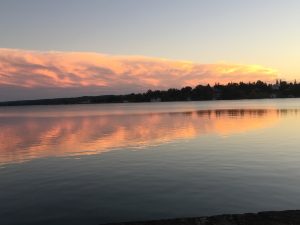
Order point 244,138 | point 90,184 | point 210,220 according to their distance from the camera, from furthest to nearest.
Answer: point 244,138 → point 90,184 → point 210,220

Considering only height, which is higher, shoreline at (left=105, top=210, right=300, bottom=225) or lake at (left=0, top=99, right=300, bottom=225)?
shoreline at (left=105, top=210, right=300, bottom=225)

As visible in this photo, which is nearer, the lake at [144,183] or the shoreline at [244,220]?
the shoreline at [244,220]

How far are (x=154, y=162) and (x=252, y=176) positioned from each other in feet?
29.4

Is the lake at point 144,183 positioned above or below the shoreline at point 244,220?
below

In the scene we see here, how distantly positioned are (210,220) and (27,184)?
51.9ft

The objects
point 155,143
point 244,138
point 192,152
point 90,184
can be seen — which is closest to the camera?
point 90,184

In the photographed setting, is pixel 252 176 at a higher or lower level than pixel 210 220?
lower

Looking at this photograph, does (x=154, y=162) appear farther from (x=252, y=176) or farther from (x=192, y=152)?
(x=252, y=176)

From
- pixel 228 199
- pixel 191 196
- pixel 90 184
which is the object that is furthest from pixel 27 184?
A: pixel 228 199

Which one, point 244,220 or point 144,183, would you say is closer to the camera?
point 244,220

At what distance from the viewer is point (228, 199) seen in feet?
63.4

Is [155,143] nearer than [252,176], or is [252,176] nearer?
[252,176]

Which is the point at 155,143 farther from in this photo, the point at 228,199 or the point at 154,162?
the point at 228,199

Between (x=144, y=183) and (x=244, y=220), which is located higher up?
(x=244, y=220)
